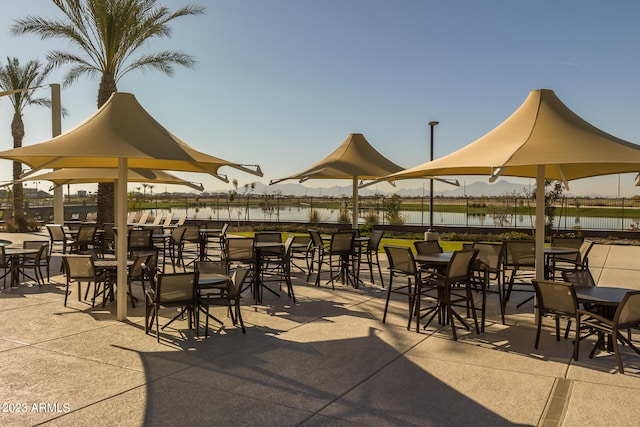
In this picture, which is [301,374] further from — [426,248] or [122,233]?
[426,248]

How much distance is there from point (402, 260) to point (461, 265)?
84cm

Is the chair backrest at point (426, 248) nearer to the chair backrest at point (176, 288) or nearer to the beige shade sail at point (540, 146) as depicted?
the beige shade sail at point (540, 146)

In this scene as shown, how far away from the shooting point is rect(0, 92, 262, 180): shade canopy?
6395 mm

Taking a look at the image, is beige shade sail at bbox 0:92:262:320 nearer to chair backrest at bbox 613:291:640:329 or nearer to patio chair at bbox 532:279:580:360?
patio chair at bbox 532:279:580:360

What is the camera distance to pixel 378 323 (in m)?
7.20

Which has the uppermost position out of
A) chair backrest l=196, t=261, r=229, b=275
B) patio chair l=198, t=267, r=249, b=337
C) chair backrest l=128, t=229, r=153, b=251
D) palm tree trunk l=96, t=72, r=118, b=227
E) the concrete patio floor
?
palm tree trunk l=96, t=72, r=118, b=227

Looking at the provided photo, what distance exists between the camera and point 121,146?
6.61 m

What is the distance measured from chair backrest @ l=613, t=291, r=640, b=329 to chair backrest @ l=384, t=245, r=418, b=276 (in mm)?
2471

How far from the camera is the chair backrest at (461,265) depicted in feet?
21.6

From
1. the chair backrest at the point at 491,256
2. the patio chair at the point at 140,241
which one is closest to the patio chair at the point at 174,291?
the chair backrest at the point at 491,256

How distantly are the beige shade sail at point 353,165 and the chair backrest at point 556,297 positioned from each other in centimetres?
644

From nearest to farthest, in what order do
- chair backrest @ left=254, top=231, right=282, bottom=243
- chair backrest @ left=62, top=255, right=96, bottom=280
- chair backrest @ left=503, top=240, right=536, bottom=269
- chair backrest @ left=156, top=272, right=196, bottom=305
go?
1. chair backrest @ left=156, top=272, right=196, bottom=305
2. chair backrest @ left=62, top=255, right=96, bottom=280
3. chair backrest @ left=503, top=240, right=536, bottom=269
4. chair backrest @ left=254, top=231, right=282, bottom=243

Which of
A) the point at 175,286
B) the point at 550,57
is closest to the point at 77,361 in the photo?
the point at 175,286

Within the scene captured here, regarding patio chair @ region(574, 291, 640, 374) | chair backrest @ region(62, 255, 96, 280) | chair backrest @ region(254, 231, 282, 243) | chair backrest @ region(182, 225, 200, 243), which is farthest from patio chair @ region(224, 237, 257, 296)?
patio chair @ region(574, 291, 640, 374)
